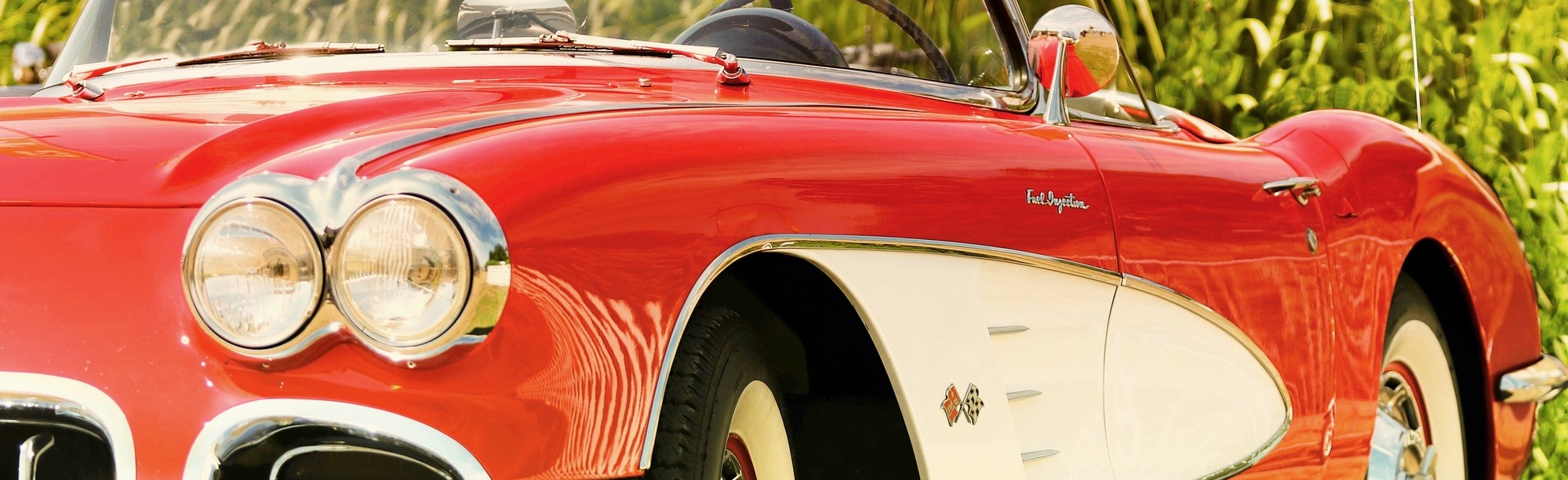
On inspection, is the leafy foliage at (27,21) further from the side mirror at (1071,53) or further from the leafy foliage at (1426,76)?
the side mirror at (1071,53)

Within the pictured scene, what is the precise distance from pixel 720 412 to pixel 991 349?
0.48 meters

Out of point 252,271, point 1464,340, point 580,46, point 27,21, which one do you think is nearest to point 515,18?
point 580,46

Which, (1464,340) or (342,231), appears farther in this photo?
(1464,340)

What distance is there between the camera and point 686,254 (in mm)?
1677

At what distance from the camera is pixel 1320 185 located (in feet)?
10.3

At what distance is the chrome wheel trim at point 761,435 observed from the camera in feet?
6.12

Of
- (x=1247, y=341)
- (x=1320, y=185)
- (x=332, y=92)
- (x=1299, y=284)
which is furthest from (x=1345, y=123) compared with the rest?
(x=332, y=92)

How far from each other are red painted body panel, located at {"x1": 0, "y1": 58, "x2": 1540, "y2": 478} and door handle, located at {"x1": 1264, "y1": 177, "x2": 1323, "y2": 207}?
23 centimetres

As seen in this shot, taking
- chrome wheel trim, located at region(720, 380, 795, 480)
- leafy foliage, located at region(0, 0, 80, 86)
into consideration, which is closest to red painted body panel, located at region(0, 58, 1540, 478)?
chrome wheel trim, located at region(720, 380, 795, 480)

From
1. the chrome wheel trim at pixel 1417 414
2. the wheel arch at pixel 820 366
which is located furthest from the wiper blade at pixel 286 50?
the chrome wheel trim at pixel 1417 414

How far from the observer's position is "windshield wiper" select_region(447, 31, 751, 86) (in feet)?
8.41

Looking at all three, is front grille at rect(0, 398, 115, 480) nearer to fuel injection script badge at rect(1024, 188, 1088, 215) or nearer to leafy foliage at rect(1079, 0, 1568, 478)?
fuel injection script badge at rect(1024, 188, 1088, 215)

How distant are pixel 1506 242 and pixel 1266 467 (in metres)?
1.28

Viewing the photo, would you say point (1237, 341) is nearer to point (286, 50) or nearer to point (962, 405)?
point (962, 405)
